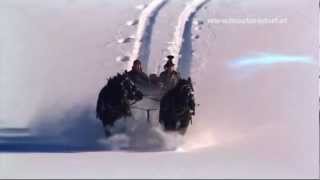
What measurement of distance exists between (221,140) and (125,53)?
0.20 m

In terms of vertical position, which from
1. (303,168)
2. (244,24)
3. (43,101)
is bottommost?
(303,168)

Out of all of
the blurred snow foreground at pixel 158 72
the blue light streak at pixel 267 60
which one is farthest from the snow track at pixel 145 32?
the blue light streak at pixel 267 60

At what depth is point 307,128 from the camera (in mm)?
740

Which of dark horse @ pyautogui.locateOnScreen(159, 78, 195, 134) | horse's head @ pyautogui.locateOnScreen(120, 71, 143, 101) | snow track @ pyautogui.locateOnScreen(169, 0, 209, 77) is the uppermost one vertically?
snow track @ pyautogui.locateOnScreen(169, 0, 209, 77)

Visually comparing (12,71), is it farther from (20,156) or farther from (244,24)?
(244,24)

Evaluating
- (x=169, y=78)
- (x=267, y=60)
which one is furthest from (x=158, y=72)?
(x=267, y=60)

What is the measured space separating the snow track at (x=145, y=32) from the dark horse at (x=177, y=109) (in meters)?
0.07

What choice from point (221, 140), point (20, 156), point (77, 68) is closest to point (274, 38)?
point (221, 140)

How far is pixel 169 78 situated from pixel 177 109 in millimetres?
50

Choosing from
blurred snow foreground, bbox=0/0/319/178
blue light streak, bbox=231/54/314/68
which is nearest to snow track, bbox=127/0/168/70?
blurred snow foreground, bbox=0/0/319/178

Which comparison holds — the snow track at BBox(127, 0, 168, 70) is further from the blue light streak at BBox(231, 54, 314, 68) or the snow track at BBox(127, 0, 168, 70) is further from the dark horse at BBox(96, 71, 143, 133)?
the blue light streak at BBox(231, 54, 314, 68)

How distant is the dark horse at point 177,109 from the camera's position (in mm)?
757

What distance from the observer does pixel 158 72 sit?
784 mm

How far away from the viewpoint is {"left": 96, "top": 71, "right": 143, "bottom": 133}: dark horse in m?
0.76
